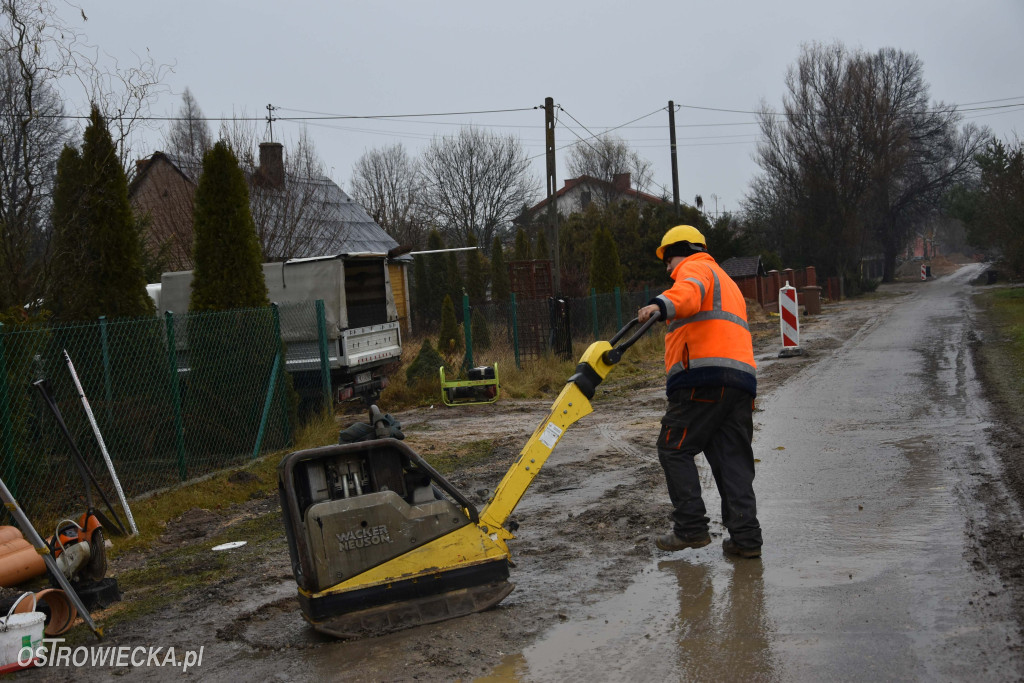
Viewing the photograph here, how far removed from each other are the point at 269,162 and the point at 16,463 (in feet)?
54.0

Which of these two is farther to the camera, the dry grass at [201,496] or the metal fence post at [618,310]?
the metal fence post at [618,310]

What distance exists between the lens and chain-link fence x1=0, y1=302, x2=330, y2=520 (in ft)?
23.4

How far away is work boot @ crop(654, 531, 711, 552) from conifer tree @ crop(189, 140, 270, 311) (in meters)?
6.80

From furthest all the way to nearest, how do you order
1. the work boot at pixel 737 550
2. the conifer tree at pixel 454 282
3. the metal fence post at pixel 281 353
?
the conifer tree at pixel 454 282
the metal fence post at pixel 281 353
the work boot at pixel 737 550

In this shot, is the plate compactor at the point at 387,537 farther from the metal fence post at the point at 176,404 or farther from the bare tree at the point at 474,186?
the bare tree at the point at 474,186

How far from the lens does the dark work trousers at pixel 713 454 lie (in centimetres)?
529

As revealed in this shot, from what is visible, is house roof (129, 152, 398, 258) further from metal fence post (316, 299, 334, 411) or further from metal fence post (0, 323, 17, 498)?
metal fence post (0, 323, 17, 498)

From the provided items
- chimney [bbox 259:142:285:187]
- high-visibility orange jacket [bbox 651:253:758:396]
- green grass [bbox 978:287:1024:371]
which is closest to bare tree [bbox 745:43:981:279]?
green grass [bbox 978:287:1024:371]

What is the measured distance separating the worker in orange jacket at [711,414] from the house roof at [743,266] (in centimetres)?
3401

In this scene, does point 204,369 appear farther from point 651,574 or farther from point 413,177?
point 413,177

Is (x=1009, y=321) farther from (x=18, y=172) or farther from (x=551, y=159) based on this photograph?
(x=18, y=172)

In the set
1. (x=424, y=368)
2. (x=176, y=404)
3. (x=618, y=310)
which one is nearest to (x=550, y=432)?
(x=176, y=404)

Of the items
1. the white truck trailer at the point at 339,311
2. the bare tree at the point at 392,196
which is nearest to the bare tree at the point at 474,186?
the bare tree at the point at 392,196

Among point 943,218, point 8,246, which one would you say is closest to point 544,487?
point 8,246
